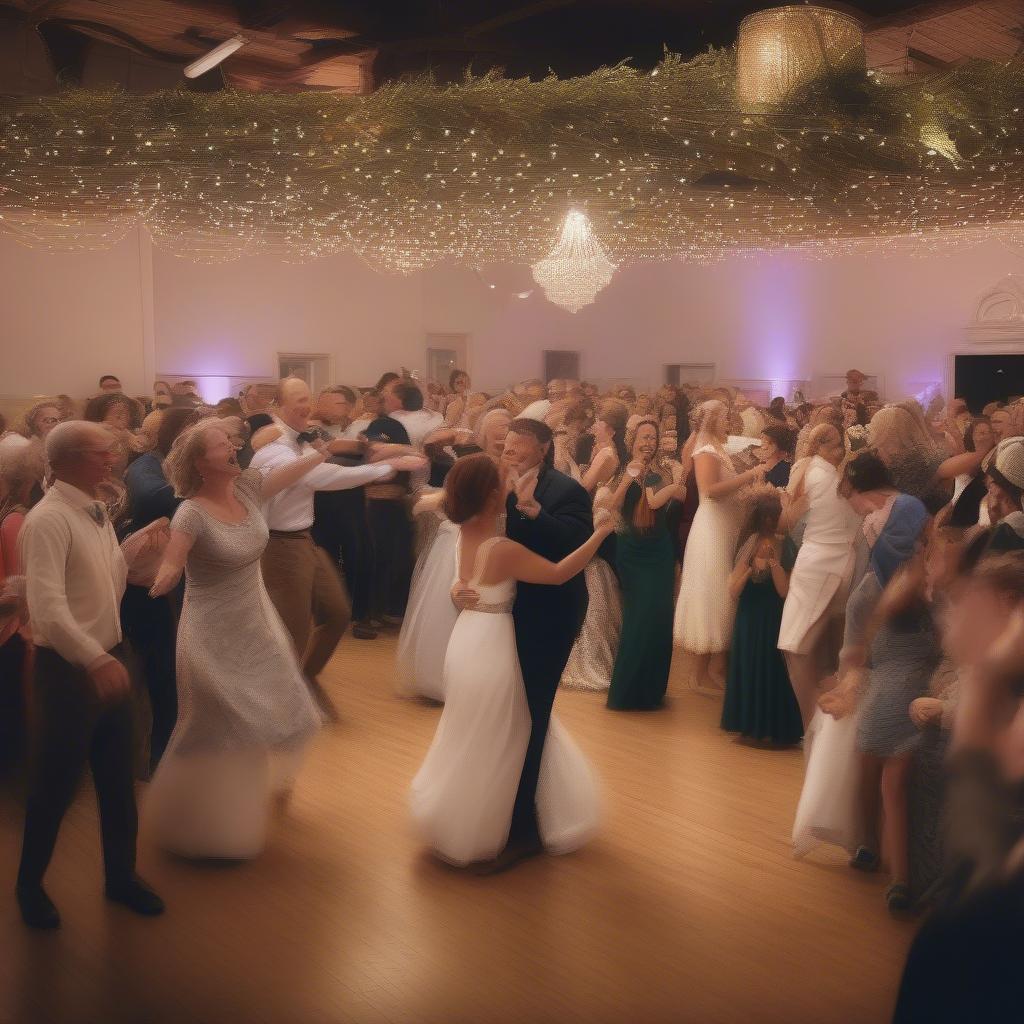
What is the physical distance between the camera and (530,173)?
591cm

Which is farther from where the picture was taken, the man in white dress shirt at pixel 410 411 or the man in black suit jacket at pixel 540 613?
the man in white dress shirt at pixel 410 411

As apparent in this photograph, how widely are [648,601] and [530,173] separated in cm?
235

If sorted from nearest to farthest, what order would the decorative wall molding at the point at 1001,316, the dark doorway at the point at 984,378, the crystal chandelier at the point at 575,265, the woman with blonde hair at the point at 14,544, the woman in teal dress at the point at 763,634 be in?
the woman with blonde hair at the point at 14,544
the woman in teal dress at the point at 763,634
the crystal chandelier at the point at 575,265
the decorative wall molding at the point at 1001,316
the dark doorway at the point at 984,378

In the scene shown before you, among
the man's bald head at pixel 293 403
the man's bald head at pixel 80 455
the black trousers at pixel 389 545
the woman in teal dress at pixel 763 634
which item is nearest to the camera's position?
the man's bald head at pixel 80 455

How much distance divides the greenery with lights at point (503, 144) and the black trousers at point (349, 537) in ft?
6.17

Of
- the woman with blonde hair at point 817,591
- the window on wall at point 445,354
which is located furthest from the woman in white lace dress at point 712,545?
the window on wall at point 445,354

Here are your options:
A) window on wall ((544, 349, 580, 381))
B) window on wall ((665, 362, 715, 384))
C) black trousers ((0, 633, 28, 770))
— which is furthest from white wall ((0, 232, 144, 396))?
black trousers ((0, 633, 28, 770))

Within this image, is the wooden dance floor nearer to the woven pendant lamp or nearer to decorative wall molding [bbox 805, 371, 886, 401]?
the woven pendant lamp

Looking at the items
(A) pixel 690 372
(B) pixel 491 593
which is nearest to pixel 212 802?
→ (B) pixel 491 593

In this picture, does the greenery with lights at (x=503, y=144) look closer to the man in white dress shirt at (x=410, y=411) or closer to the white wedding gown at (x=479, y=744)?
the man in white dress shirt at (x=410, y=411)

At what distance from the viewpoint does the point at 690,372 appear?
51.3 ft

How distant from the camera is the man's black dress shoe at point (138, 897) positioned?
11.3 feet

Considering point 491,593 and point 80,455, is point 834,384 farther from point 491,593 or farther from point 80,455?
point 80,455

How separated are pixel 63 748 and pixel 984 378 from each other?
41.4 feet
